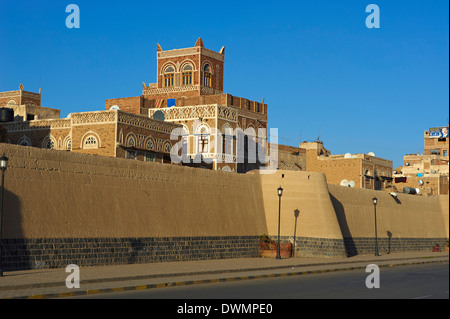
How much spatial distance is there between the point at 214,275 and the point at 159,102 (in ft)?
189

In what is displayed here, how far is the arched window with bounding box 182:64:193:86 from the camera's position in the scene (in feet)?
259

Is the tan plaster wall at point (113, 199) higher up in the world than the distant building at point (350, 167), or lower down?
lower down

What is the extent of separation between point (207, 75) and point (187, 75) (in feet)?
8.01

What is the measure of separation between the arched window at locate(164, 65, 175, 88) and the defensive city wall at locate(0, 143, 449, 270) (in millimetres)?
39819

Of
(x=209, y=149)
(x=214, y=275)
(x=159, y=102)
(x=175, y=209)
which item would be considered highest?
(x=159, y=102)

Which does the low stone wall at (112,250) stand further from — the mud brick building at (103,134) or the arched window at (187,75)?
the arched window at (187,75)

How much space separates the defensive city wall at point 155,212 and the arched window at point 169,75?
39.8 m

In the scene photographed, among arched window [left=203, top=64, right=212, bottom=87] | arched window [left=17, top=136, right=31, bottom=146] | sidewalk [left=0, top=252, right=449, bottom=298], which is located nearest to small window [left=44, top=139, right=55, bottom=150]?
arched window [left=17, top=136, right=31, bottom=146]

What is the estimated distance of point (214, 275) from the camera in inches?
899

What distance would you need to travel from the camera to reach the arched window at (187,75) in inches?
3103

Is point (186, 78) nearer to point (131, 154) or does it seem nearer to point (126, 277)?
point (131, 154)

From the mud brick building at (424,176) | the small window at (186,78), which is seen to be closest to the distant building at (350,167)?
the mud brick building at (424,176)
